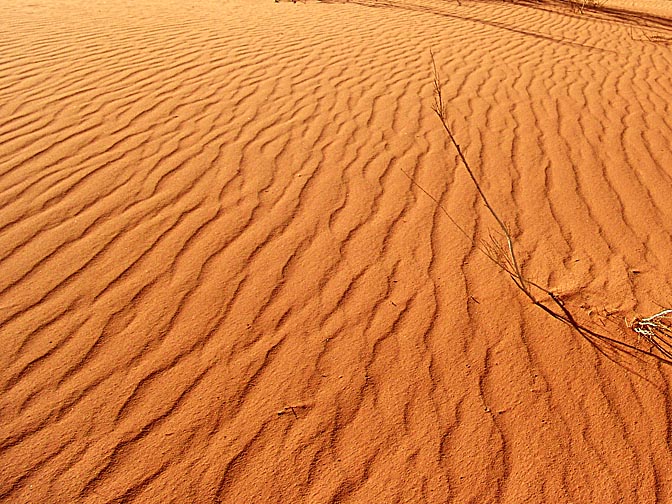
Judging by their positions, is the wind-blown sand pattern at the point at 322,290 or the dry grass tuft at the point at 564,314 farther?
the dry grass tuft at the point at 564,314

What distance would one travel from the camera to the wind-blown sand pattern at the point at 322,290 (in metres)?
1.91

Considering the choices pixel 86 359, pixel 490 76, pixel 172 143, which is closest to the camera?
pixel 86 359

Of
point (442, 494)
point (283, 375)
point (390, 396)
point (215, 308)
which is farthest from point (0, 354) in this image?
point (442, 494)

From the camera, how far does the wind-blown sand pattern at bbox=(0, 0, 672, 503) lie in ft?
6.27

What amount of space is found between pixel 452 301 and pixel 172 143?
98.8 inches

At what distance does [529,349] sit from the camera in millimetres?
2332

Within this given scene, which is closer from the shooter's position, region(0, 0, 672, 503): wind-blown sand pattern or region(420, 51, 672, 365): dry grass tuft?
region(0, 0, 672, 503): wind-blown sand pattern

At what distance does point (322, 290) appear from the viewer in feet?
8.68

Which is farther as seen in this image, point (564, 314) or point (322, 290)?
point (322, 290)

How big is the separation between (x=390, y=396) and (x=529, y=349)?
2.22 ft

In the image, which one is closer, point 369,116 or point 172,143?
point 172,143

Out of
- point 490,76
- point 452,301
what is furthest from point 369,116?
point 452,301

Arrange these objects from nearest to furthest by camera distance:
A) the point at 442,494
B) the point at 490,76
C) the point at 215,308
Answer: the point at 442,494
the point at 215,308
the point at 490,76

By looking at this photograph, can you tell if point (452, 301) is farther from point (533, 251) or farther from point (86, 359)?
point (86, 359)
